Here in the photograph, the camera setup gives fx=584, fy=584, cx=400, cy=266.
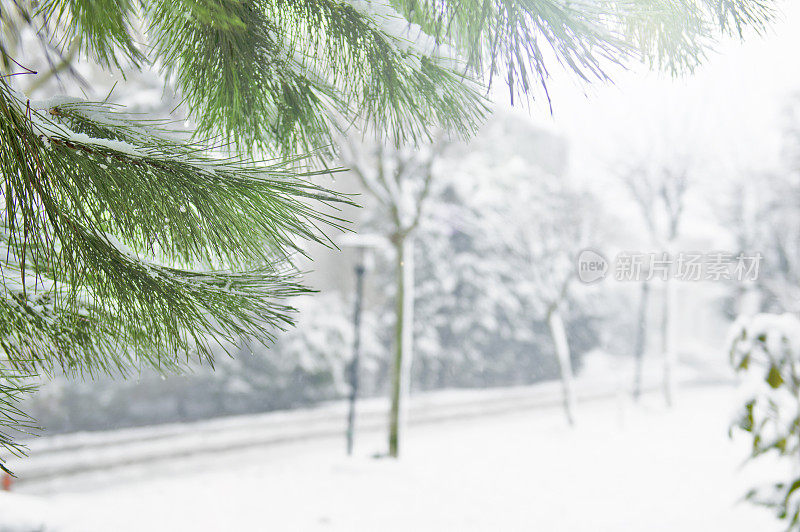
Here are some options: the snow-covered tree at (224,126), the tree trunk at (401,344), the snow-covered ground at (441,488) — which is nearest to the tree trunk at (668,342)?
the snow-covered ground at (441,488)

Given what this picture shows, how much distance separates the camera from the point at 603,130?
8.16 meters

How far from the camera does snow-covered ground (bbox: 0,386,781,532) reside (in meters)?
2.48

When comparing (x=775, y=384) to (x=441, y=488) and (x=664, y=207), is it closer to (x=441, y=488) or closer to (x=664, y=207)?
(x=441, y=488)

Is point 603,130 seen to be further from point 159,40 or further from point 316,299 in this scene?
point 159,40

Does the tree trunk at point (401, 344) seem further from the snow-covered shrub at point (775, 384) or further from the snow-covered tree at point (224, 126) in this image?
the snow-covered tree at point (224, 126)

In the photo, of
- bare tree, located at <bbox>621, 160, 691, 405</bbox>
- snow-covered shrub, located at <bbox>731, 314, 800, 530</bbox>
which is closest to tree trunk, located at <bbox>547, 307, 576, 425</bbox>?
bare tree, located at <bbox>621, 160, 691, 405</bbox>

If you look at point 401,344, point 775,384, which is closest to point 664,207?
point 401,344

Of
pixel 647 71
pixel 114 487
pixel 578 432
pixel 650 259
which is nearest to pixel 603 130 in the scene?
pixel 650 259

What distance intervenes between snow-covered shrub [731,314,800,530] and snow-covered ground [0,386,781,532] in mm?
670

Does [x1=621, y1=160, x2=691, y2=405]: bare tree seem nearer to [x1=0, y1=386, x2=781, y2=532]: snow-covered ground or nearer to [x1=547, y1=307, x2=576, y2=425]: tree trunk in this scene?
[x1=547, y1=307, x2=576, y2=425]: tree trunk

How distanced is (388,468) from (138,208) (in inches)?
126

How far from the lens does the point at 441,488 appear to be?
3.39 metres

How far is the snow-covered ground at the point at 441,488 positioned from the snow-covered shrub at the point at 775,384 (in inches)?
26.4

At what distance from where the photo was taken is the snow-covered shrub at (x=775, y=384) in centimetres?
202
